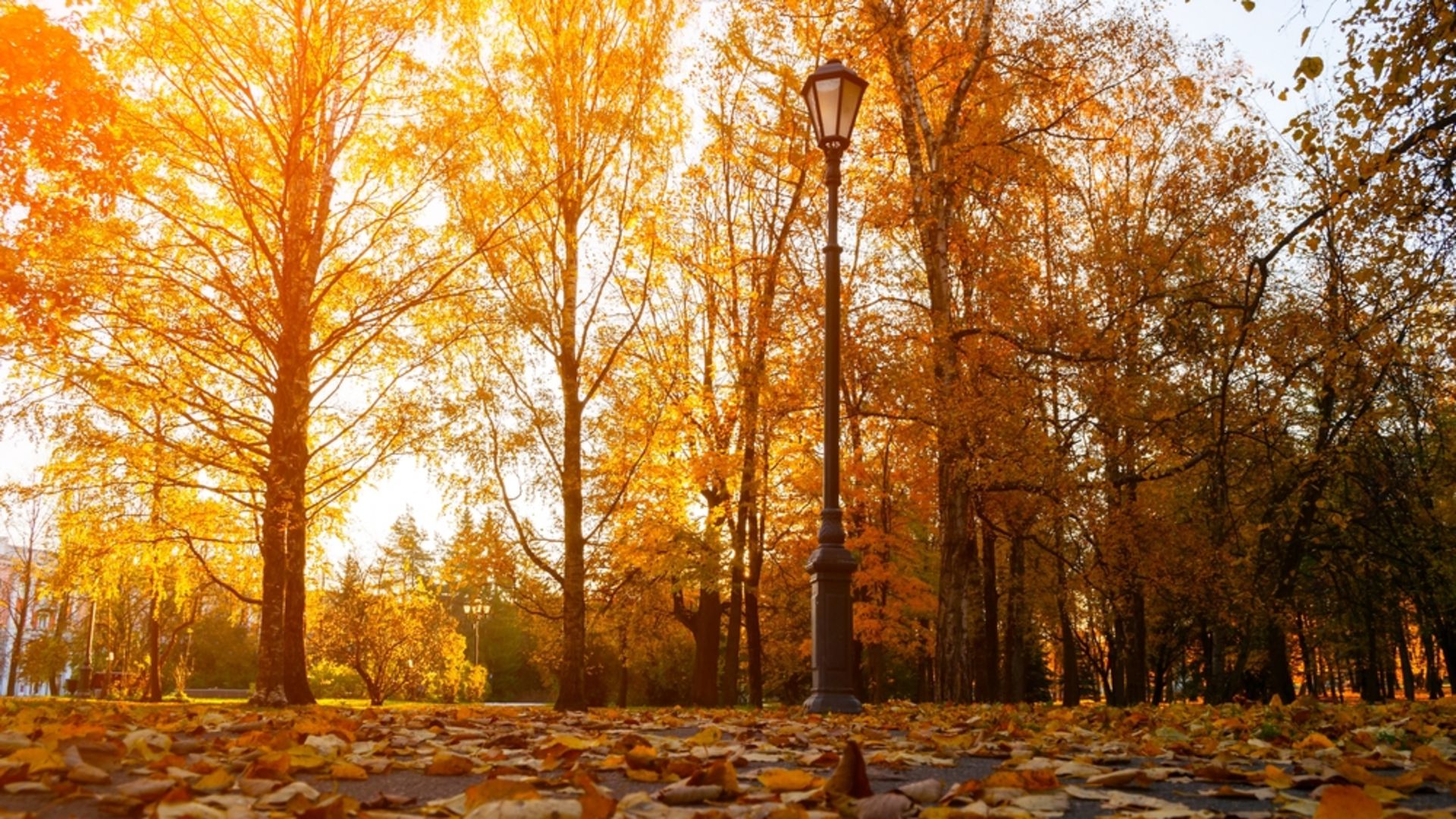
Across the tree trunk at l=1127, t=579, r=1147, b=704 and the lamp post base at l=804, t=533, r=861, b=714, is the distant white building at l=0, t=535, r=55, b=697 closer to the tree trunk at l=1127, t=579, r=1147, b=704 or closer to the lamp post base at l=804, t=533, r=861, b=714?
the lamp post base at l=804, t=533, r=861, b=714

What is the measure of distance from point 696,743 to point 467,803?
2.23 meters

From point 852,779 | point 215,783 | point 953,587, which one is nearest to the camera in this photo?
point 852,779

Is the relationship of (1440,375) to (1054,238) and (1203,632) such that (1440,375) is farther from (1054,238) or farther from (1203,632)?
(1203,632)

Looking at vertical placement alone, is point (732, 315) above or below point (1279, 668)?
above

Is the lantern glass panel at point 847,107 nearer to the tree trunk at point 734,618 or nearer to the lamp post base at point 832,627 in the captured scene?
the lamp post base at point 832,627

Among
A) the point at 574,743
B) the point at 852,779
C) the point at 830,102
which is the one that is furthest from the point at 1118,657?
the point at 852,779

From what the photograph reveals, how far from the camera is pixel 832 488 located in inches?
352

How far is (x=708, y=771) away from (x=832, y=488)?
5900 mm

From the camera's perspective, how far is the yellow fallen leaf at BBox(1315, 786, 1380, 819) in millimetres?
2355

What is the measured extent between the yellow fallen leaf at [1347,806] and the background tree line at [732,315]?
6.45 metres

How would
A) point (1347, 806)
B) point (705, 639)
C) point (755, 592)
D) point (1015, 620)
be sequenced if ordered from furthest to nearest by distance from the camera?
point (1015, 620)
point (705, 639)
point (755, 592)
point (1347, 806)

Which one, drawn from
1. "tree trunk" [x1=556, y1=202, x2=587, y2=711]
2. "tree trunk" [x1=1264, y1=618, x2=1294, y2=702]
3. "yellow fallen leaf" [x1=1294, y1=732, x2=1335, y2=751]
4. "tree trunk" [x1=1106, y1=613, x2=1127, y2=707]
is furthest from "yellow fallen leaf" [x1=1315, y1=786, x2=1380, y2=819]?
"tree trunk" [x1=1106, y1=613, x2=1127, y2=707]

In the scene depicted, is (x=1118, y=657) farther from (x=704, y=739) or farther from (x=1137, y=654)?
(x=704, y=739)

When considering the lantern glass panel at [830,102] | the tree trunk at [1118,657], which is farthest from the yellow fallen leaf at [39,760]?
the tree trunk at [1118,657]
